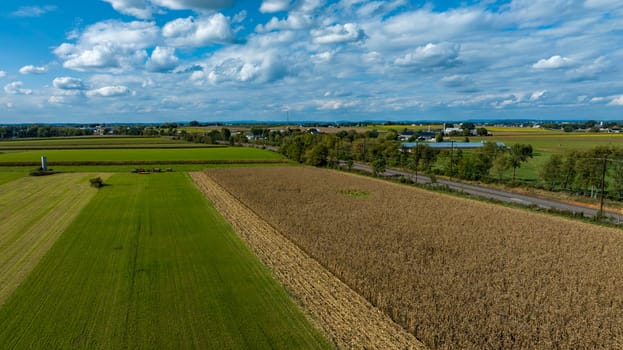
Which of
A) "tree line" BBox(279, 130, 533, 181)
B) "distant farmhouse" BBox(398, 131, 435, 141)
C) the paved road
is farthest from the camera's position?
"distant farmhouse" BBox(398, 131, 435, 141)

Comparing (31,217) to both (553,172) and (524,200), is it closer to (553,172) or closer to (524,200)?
(524,200)

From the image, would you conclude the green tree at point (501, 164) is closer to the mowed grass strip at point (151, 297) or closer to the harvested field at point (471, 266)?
the harvested field at point (471, 266)

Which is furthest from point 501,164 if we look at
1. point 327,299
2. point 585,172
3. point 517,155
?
point 327,299

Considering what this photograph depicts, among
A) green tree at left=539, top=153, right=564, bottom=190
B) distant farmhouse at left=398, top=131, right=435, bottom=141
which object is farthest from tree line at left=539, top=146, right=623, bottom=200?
distant farmhouse at left=398, top=131, right=435, bottom=141

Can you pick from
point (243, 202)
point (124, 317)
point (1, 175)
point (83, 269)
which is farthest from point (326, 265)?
point (1, 175)

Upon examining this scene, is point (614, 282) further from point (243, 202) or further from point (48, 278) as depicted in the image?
point (243, 202)

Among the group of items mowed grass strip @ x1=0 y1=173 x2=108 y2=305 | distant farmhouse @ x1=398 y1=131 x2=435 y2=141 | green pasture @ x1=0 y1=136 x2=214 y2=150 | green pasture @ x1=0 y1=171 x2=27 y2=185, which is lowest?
mowed grass strip @ x1=0 y1=173 x2=108 y2=305

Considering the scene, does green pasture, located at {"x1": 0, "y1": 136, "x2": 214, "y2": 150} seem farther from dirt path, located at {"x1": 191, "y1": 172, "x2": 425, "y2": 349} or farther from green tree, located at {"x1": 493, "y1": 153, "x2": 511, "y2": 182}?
dirt path, located at {"x1": 191, "y1": 172, "x2": 425, "y2": 349}
